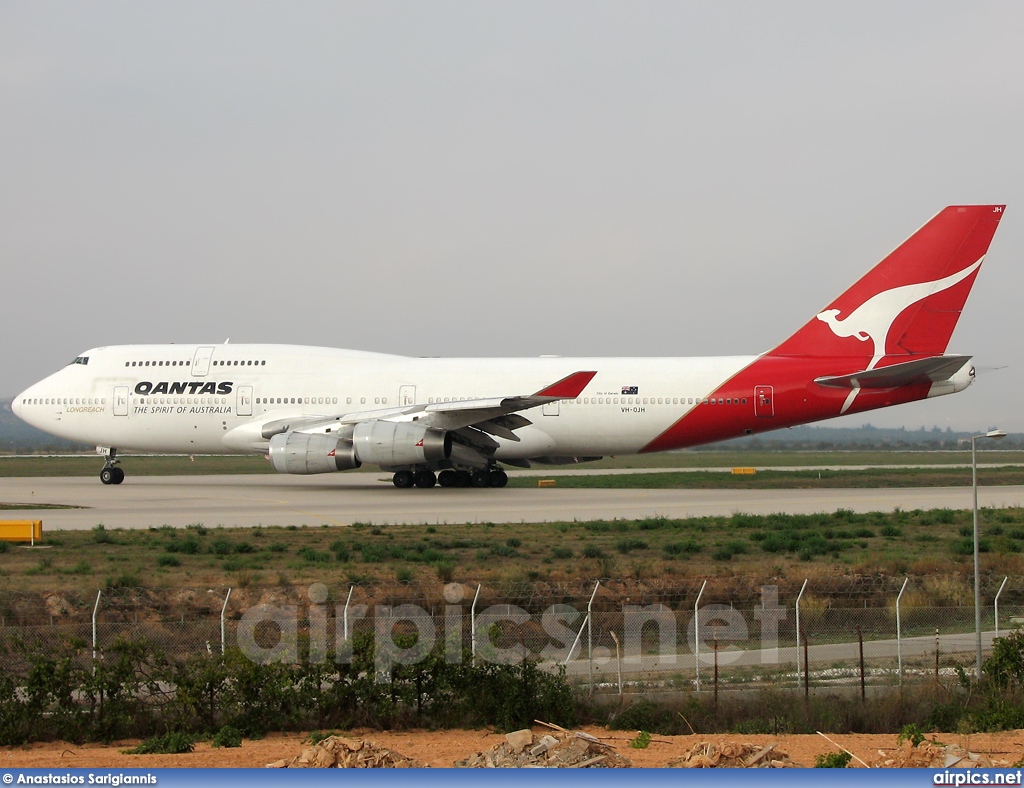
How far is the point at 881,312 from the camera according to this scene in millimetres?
29953

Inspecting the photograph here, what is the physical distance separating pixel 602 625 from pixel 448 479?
20233 mm

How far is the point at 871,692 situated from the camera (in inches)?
431

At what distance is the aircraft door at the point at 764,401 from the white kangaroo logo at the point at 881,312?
6.62 ft

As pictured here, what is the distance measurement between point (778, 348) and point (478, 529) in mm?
13044

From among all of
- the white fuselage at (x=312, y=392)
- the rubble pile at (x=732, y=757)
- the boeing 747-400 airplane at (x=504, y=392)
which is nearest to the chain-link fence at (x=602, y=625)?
the rubble pile at (x=732, y=757)

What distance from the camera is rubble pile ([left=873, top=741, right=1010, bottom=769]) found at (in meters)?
8.37

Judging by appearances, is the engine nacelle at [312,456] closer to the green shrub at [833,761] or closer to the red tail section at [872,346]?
the red tail section at [872,346]

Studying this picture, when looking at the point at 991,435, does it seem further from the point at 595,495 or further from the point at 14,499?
the point at 14,499

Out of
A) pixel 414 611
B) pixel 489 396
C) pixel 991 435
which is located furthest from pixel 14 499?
pixel 991 435

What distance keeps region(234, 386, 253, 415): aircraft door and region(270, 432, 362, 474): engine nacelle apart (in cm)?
379

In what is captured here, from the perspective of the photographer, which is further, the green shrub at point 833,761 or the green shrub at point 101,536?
the green shrub at point 101,536

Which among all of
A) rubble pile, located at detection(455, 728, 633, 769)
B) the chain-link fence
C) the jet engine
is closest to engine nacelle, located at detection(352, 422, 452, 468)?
the jet engine

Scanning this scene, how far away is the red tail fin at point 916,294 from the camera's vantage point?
96.1ft

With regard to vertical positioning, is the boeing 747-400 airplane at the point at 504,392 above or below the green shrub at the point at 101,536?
above
